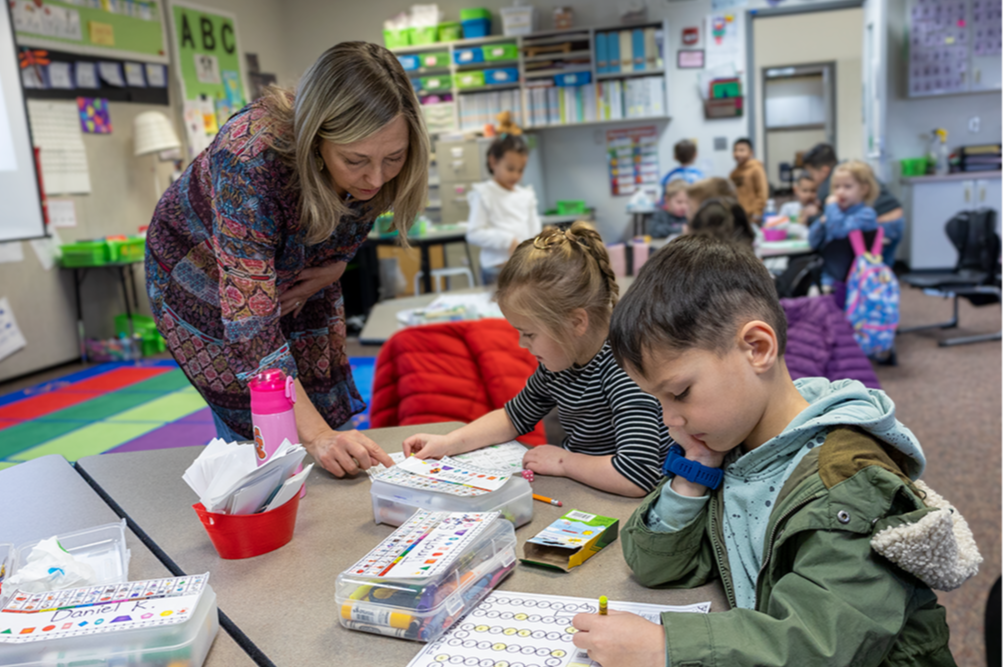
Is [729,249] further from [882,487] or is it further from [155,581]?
[155,581]

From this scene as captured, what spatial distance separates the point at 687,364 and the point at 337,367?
3.12 ft

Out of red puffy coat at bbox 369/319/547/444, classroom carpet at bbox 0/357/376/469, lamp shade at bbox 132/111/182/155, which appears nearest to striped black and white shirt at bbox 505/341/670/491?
red puffy coat at bbox 369/319/547/444

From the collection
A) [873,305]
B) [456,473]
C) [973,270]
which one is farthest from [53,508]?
Answer: [973,270]

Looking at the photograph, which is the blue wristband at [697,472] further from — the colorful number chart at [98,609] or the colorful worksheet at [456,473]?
the colorful number chart at [98,609]

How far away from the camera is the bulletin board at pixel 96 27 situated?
16.9 feet

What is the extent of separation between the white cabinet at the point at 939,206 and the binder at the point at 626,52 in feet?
8.66

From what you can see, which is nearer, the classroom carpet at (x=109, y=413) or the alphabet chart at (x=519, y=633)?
the alphabet chart at (x=519, y=633)

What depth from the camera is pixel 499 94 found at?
7.71m

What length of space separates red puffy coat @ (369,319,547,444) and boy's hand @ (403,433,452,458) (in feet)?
1.85

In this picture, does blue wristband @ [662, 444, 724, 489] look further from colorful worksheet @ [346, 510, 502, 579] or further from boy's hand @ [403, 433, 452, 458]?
boy's hand @ [403, 433, 452, 458]

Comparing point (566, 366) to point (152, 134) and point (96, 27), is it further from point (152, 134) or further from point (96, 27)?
point (96, 27)

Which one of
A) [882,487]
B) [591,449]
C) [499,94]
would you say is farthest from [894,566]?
[499,94]

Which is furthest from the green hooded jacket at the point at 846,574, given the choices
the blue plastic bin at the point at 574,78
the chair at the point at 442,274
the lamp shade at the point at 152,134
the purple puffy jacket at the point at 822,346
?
the blue plastic bin at the point at 574,78

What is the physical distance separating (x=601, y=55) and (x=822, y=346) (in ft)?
19.1
